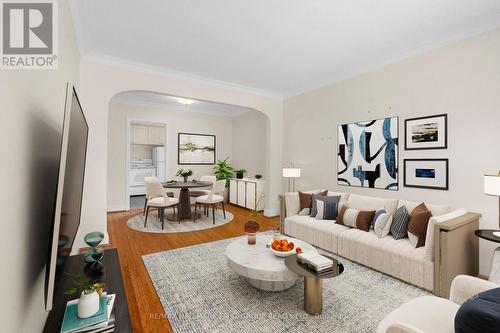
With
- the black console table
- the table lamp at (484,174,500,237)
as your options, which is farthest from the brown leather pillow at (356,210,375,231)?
the black console table

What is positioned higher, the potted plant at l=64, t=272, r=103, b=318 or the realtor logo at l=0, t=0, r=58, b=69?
the realtor logo at l=0, t=0, r=58, b=69

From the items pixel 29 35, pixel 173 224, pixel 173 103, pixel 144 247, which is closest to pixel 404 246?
pixel 144 247

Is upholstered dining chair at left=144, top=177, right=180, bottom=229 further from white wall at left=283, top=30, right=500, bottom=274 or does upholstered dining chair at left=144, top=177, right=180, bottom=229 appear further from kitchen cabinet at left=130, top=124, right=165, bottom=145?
kitchen cabinet at left=130, top=124, right=165, bottom=145

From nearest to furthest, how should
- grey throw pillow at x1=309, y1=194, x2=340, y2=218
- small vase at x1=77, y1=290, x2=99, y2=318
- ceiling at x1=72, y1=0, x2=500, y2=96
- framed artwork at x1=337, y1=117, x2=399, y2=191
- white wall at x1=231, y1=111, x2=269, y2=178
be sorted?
small vase at x1=77, y1=290, x2=99, y2=318 → ceiling at x1=72, y1=0, x2=500, y2=96 → framed artwork at x1=337, y1=117, x2=399, y2=191 → grey throw pillow at x1=309, y1=194, x2=340, y2=218 → white wall at x1=231, y1=111, x2=269, y2=178

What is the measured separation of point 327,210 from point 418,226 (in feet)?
4.04

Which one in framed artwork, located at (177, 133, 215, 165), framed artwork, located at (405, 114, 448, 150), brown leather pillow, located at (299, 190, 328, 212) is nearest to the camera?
framed artwork, located at (405, 114, 448, 150)

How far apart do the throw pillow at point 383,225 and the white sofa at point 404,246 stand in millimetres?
55

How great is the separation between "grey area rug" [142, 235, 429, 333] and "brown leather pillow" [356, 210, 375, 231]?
489mm

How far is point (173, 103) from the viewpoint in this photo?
6.21 meters

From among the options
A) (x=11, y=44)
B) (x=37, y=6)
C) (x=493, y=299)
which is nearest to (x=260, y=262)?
(x=493, y=299)

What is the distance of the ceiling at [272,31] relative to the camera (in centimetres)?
239

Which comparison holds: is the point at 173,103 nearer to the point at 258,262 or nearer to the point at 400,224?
the point at 258,262

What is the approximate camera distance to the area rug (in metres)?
4.33

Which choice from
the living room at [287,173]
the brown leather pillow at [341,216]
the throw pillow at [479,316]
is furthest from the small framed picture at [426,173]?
the throw pillow at [479,316]
